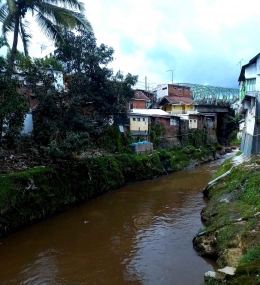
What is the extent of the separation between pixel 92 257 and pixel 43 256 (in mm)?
1752

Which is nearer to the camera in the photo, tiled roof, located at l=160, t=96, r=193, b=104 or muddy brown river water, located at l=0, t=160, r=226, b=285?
muddy brown river water, located at l=0, t=160, r=226, b=285

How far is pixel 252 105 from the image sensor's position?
2231 centimetres

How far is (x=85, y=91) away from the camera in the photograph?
18.4 m

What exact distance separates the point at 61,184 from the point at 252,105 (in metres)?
15.5

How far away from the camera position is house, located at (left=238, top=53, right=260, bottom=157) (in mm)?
19766

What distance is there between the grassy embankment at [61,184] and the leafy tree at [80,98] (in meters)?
1.63

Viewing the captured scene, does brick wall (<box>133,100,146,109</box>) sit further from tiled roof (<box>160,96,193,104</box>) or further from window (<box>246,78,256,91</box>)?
window (<box>246,78,256,91</box>)

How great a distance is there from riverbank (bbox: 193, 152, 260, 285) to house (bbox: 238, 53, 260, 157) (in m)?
6.23

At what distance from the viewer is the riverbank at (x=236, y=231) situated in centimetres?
583

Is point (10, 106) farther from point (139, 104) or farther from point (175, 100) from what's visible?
point (175, 100)

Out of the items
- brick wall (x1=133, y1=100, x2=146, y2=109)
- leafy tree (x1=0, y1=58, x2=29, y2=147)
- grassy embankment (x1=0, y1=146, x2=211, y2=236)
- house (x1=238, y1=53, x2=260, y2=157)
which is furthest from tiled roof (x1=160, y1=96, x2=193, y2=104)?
leafy tree (x1=0, y1=58, x2=29, y2=147)

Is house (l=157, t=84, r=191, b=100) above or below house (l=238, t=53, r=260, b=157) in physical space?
above

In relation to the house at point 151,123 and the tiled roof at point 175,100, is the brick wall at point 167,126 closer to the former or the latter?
the house at point 151,123

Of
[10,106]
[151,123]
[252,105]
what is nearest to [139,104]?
[151,123]
